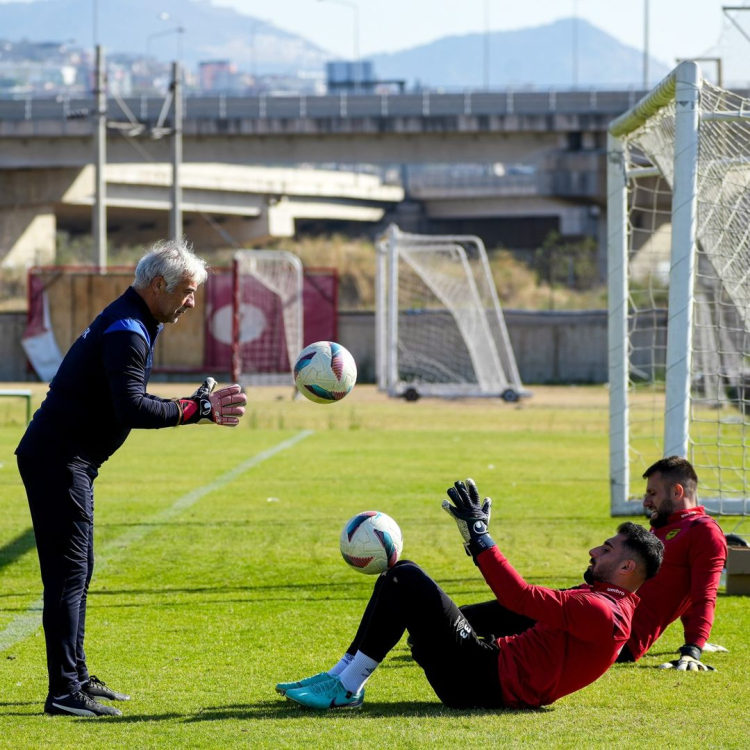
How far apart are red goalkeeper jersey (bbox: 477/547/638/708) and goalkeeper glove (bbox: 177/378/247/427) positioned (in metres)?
1.39

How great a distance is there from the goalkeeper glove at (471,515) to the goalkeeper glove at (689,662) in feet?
6.10

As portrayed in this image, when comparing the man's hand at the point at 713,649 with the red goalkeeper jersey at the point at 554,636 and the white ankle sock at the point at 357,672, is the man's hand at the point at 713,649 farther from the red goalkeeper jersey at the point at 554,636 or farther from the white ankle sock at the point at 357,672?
the white ankle sock at the point at 357,672

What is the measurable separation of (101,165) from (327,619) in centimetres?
3370

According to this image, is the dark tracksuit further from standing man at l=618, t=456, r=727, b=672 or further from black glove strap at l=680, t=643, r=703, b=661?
black glove strap at l=680, t=643, r=703, b=661

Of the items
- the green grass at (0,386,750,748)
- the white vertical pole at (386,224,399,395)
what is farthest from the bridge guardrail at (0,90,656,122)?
the green grass at (0,386,750,748)

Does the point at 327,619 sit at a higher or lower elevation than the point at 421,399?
higher

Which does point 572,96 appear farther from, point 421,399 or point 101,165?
point 421,399

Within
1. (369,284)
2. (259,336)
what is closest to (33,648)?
(259,336)

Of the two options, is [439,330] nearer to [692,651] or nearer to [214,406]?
[692,651]

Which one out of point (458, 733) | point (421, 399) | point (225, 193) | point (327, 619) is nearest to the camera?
point (458, 733)

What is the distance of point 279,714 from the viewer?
5695 millimetres

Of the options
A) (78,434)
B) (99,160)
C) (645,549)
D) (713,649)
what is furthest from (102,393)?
(99,160)

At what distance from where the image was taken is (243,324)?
120 feet

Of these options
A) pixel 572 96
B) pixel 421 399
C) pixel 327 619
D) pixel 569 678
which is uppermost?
pixel 572 96
